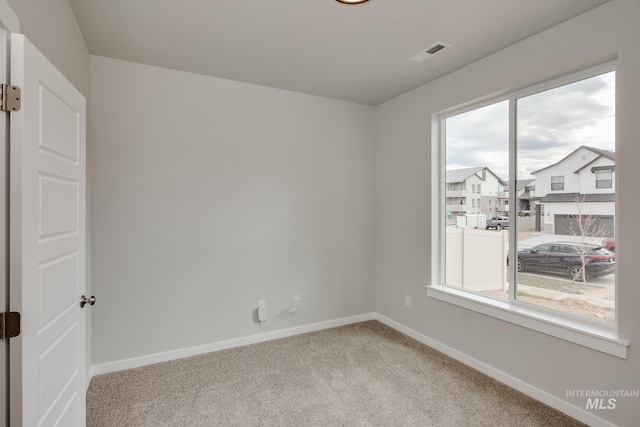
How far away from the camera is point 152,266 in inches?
109

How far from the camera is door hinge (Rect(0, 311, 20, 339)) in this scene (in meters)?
1.09

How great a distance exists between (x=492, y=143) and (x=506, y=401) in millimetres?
2019

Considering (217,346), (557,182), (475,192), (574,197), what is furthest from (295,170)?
(574,197)

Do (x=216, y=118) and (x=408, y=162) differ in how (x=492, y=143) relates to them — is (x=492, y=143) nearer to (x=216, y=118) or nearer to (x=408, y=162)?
(x=408, y=162)

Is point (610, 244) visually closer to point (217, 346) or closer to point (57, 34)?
point (217, 346)

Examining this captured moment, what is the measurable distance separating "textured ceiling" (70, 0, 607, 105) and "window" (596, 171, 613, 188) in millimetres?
1033

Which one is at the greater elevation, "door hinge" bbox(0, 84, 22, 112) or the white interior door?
"door hinge" bbox(0, 84, 22, 112)

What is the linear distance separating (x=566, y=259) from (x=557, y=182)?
22.1 inches

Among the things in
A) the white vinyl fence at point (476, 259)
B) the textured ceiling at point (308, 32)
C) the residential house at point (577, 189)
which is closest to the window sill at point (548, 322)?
the white vinyl fence at point (476, 259)

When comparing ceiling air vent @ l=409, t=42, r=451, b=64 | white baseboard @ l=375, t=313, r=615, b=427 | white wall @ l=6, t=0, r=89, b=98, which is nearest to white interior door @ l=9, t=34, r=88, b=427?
white wall @ l=6, t=0, r=89, b=98

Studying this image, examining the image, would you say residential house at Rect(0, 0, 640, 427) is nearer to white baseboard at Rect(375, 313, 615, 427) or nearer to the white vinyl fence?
white baseboard at Rect(375, 313, 615, 427)

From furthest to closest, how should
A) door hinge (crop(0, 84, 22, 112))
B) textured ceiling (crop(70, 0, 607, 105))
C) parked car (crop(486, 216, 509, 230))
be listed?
parked car (crop(486, 216, 509, 230)), textured ceiling (crop(70, 0, 607, 105)), door hinge (crop(0, 84, 22, 112))


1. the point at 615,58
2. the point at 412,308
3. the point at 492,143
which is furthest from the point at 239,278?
the point at 615,58

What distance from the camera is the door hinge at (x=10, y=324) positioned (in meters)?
1.09
